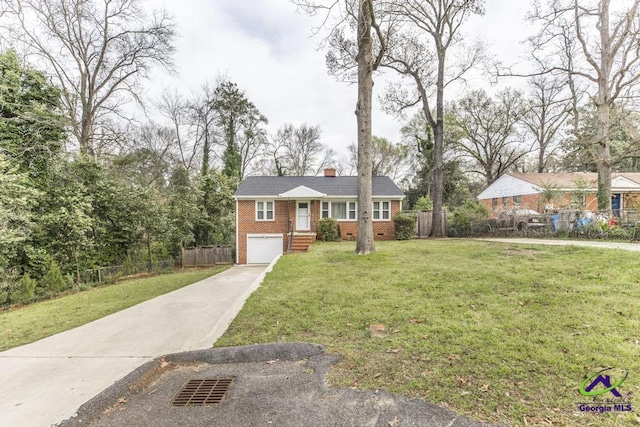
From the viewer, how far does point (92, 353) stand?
4.30 meters

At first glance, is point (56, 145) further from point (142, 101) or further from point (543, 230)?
point (543, 230)

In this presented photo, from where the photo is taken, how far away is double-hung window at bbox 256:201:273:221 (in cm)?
1728

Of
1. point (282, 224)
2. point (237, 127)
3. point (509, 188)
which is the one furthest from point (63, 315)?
point (509, 188)

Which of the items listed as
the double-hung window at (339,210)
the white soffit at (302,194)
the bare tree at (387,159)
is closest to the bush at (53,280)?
the white soffit at (302,194)

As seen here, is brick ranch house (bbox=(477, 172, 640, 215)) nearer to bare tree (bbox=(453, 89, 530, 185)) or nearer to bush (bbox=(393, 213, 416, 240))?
bare tree (bbox=(453, 89, 530, 185))

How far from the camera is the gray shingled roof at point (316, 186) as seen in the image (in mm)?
17344

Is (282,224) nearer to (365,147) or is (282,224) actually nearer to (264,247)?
(264,247)

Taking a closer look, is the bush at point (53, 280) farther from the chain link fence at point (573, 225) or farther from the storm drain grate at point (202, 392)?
the chain link fence at point (573, 225)

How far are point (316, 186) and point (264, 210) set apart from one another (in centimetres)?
355

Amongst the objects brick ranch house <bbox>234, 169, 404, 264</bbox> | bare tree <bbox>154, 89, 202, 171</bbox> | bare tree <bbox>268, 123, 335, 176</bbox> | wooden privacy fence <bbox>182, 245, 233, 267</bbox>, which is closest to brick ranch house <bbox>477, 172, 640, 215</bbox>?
brick ranch house <bbox>234, 169, 404, 264</bbox>

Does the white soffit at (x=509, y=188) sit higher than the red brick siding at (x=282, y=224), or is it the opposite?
the white soffit at (x=509, y=188)

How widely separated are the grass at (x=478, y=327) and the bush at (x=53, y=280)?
8.68 meters

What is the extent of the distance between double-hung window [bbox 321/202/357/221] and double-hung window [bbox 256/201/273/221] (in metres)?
3.08

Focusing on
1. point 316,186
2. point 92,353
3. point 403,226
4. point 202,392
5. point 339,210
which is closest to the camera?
point 202,392
